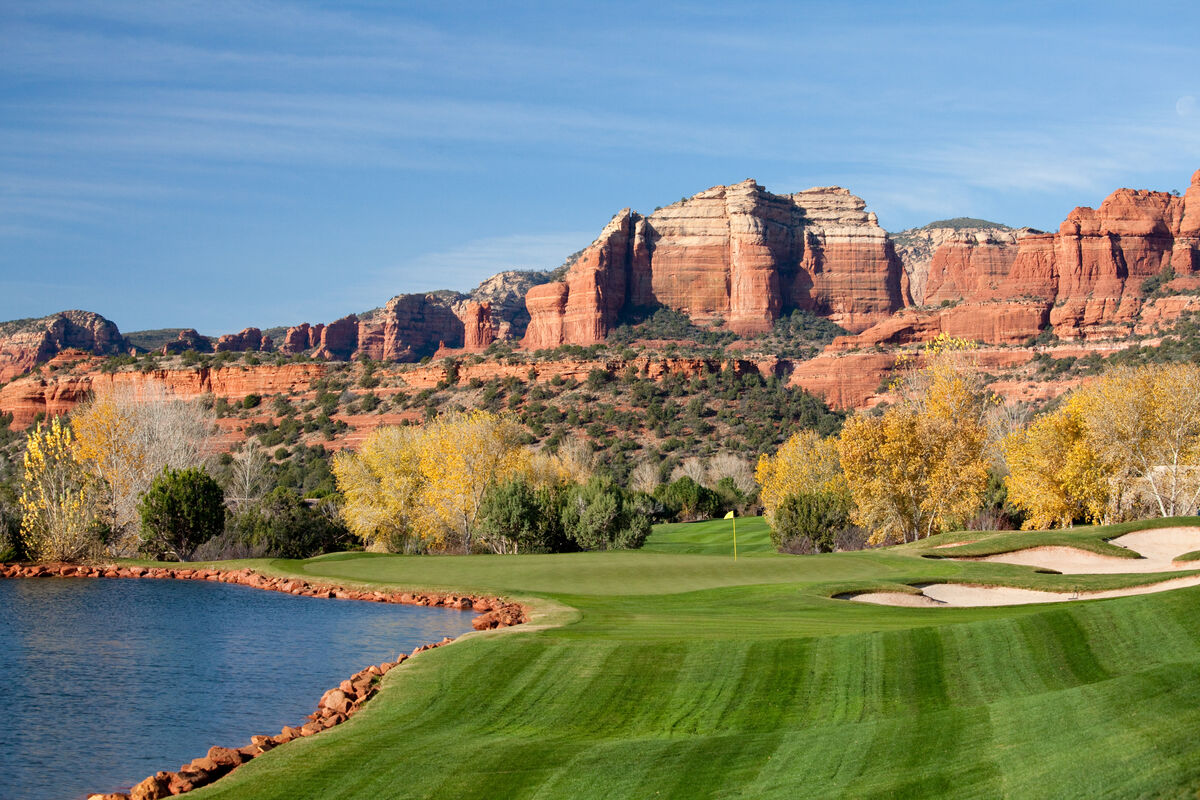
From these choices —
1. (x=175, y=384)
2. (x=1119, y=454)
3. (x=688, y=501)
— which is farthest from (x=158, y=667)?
(x=175, y=384)

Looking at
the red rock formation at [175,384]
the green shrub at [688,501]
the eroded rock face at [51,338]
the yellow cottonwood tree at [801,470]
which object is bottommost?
the green shrub at [688,501]

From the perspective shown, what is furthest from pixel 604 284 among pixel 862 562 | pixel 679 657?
pixel 679 657

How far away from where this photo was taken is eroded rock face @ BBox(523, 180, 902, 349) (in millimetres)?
134625

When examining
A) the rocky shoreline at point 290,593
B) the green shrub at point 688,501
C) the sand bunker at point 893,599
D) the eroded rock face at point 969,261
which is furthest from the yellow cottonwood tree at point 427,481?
the eroded rock face at point 969,261

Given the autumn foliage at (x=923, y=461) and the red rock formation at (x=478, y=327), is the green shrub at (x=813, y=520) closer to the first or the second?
the autumn foliage at (x=923, y=461)

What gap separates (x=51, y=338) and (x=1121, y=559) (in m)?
143

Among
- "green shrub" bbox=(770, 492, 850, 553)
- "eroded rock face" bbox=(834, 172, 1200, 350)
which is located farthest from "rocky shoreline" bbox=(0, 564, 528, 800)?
"eroded rock face" bbox=(834, 172, 1200, 350)

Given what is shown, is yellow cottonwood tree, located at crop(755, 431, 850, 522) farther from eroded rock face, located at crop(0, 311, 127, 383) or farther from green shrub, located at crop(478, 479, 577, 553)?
eroded rock face, located at crop(0, 311, 127, 383)

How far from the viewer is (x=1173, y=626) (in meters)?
12.5

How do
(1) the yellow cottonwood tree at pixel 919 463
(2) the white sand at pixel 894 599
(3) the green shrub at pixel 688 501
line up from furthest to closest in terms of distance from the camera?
1. (3) the green shrub at pixel 688 501
2. (1) the yellow cottonwood tree at pixel 919 463
3. (2) the white sand at pixel 894 599

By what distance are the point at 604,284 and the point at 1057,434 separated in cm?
10020

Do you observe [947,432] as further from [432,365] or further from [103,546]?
[432,365]

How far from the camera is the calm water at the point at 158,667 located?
13.7 meters

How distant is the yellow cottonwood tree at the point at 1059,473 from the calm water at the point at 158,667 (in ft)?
72.0
